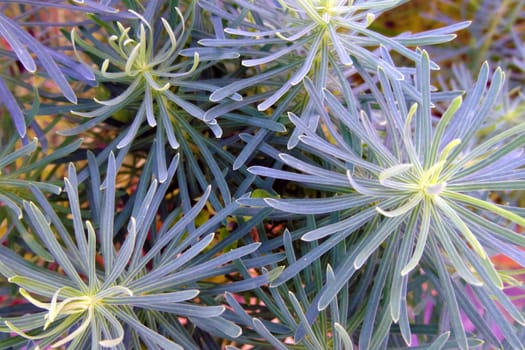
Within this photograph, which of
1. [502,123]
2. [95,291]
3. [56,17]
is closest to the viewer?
[95,291]

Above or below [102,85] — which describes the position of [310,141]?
below

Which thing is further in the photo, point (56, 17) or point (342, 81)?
point (56, 17)

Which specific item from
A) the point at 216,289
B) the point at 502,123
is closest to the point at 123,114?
the point at 216,289

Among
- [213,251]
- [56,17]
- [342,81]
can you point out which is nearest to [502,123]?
[342,81]

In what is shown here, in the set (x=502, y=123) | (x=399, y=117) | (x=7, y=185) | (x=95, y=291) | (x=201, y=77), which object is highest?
(x=502, y=123)

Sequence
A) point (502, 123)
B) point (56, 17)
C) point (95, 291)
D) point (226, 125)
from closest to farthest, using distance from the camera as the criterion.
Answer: point (95, 291) < point (226, 125) < point (502, 123) < point (56, 17)

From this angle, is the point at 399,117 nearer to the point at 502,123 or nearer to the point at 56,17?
the point at 502,123
